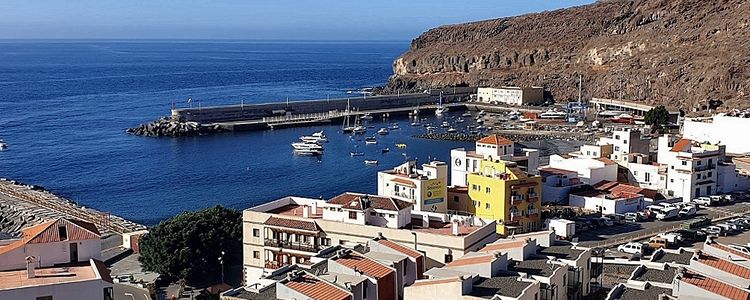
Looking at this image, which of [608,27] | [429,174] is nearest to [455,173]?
[429,174]

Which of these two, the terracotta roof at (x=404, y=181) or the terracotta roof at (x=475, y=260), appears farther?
the terracotta roof at (x=404, y=181)

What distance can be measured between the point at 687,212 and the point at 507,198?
641cm

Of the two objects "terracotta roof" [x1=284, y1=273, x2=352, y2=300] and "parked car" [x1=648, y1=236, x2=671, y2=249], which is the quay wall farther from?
"terracotta roof" [x1=284, y1=273, x2=352, y2=300]

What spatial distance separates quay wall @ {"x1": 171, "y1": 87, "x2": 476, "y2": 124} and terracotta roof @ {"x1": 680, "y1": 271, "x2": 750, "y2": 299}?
149 feet

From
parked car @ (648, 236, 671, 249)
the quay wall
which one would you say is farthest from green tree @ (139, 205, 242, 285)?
the quay wall

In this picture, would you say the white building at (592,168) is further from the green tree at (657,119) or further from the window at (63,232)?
the green tree at (657,119)

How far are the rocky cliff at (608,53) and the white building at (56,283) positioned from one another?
157ft

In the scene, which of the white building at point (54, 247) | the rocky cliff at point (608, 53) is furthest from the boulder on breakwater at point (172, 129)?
the white building at point (54, 247)

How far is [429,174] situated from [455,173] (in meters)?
3.90

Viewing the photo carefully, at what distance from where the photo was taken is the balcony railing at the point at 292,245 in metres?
16.4

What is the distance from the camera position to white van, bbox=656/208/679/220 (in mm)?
24344

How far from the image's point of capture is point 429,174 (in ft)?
75.2

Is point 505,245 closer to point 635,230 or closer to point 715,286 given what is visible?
point 715,286

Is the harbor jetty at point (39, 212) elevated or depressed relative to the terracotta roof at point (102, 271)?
depressed
